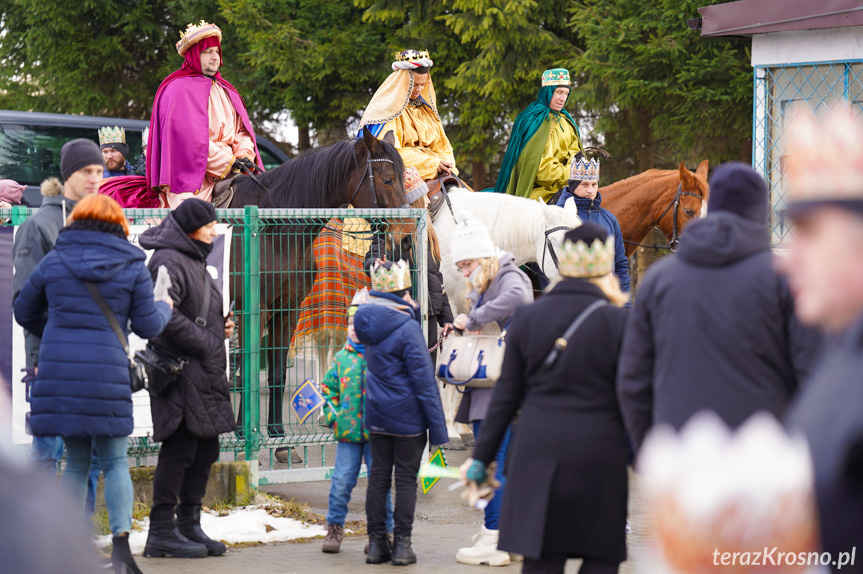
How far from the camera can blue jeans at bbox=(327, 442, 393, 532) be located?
6.27 meters

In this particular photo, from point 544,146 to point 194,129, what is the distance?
11.6 feet

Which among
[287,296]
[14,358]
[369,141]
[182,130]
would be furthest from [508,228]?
[14,358]

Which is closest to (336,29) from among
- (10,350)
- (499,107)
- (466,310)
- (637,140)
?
(499,107)

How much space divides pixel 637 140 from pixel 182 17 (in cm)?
755

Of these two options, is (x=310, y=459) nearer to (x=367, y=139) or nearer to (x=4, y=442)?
(x=367, y=139)

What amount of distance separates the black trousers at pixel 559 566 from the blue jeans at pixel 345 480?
220cm

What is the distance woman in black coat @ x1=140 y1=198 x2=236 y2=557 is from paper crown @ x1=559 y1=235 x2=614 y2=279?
2450mm

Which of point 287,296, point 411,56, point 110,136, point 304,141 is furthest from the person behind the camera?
point 304,141

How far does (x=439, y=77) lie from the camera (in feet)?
53.8

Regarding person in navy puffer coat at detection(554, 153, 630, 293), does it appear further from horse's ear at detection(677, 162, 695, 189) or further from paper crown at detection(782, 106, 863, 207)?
paper crown at detection(782, 106, 863, 207)

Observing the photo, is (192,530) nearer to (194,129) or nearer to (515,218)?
(194,129)

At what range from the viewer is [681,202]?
1057 cm

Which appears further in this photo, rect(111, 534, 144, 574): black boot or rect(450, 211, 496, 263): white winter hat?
rect(450, 211, 496, 263): white winter hat

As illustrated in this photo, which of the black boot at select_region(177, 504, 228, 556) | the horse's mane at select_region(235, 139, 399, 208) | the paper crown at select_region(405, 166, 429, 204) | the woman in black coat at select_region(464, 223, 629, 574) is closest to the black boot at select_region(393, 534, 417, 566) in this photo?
the black boot at select_region(177, 504, 228, 556)
